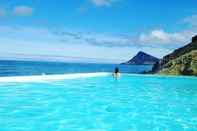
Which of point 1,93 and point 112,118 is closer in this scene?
point 112,118

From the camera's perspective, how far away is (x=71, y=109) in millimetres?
14969

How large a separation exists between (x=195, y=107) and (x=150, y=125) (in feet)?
17.6

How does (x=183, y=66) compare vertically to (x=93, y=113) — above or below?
above

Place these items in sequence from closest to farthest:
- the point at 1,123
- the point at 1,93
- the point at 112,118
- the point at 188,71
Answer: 1. the point at 1,123
2. the point at 112,118
3. the point at 1,93
4. the point at 188,71

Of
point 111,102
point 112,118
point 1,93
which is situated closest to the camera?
point 112,118

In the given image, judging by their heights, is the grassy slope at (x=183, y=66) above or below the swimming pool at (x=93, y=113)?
above

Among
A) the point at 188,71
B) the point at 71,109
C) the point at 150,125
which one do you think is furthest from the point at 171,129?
the point at 188,71

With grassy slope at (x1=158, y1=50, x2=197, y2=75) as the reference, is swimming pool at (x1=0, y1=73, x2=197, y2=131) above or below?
below

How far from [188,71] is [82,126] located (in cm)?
4061

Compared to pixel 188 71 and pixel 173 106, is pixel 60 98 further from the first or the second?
pixel 188 71

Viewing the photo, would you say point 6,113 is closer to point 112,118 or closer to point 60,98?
point 112,118

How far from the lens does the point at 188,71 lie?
50.0m

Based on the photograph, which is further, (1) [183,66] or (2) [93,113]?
(1) [183,66]

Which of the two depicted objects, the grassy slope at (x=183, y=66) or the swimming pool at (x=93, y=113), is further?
the grassy slope at (x=183, y=66)
